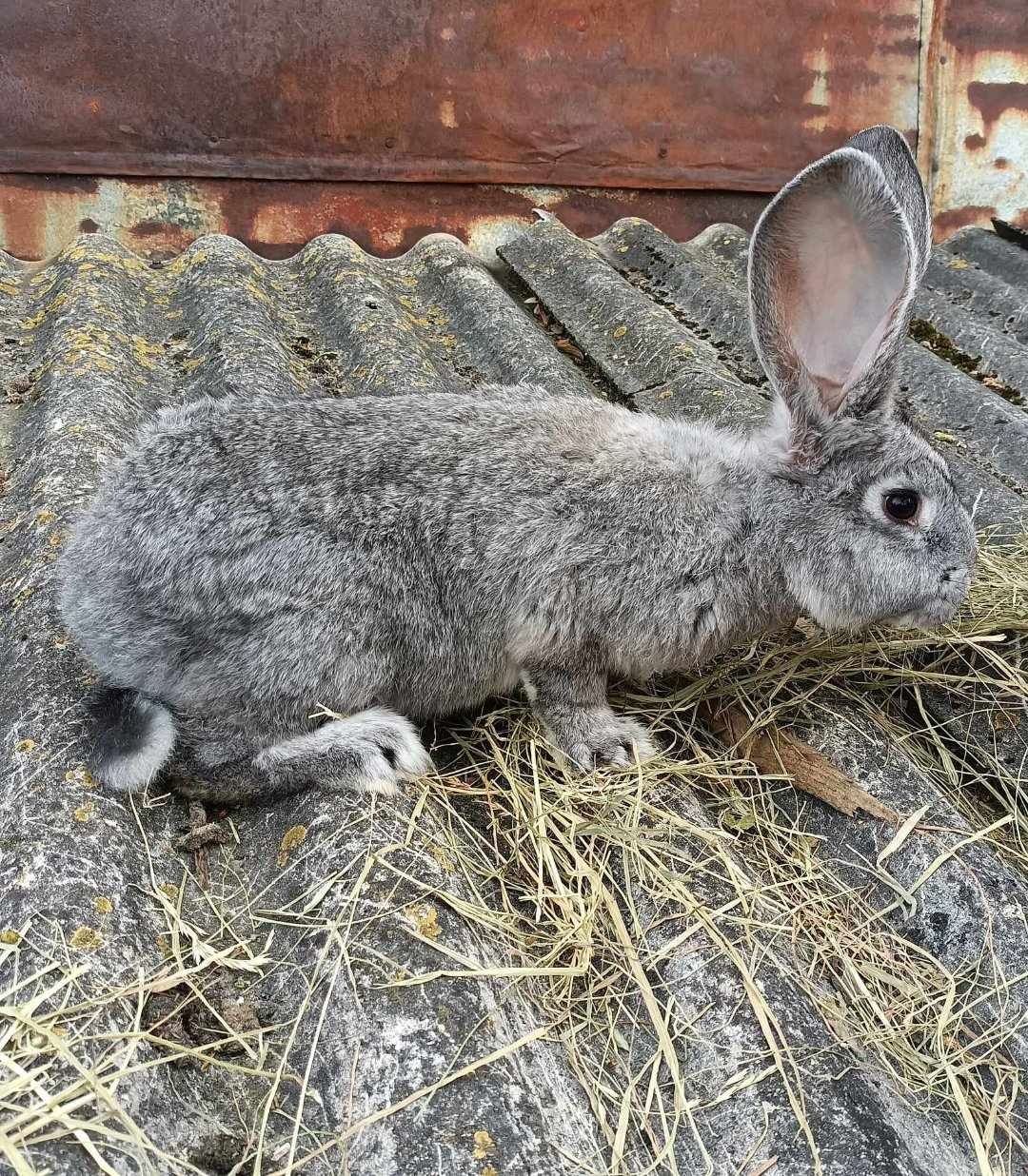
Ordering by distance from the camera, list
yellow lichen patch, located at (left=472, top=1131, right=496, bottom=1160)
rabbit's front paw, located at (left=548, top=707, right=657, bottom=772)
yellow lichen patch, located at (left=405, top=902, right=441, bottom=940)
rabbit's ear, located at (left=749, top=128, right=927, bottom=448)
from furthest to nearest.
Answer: rabbit's front paw, located at (left=548, top=707, right=657, bottom=772) → rabbit's ear, located at (left=749, top=128, right=927, bottom=448) → yellow lichen patch, located at (left=405, top=902, right=441, bottom=940) → yellow lichen patch, located at (left=472, top=1131, right=496, bottom=1160)

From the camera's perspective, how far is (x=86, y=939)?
6.07ft

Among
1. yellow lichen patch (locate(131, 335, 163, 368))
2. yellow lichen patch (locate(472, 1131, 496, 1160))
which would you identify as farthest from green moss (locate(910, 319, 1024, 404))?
yellow lichen patch (locate(472, 1131, 496, 1160))

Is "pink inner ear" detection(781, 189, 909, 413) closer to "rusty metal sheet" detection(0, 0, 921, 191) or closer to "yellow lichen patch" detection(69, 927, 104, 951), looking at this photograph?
"yellow lichen patch" detection(69, 927, 104, 951)

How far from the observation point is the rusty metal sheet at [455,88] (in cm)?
419

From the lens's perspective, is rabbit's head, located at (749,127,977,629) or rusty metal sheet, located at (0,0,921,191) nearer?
rabbit's head, located at (749,127,977,629)

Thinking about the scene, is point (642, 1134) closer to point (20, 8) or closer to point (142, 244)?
point (142, 244)

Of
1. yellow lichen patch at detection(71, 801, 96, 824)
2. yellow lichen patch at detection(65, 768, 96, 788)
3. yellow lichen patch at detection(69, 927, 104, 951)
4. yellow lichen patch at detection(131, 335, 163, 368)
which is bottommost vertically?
yellow lichen patch at detection(69, 927, 104, 951)

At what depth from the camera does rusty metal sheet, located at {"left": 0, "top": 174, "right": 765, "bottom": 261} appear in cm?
424

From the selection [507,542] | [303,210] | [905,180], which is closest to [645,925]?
[507,542]

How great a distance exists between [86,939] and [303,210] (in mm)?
3447

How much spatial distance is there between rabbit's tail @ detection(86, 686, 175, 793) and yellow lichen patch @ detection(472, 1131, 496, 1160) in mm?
1001

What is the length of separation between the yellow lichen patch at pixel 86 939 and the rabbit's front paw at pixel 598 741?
1157 millimetres

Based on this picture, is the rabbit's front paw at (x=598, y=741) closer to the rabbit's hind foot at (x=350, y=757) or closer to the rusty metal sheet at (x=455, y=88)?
the rabbit's hind foot at (x=350, y=757)

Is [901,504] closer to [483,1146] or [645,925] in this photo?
[645,925]
